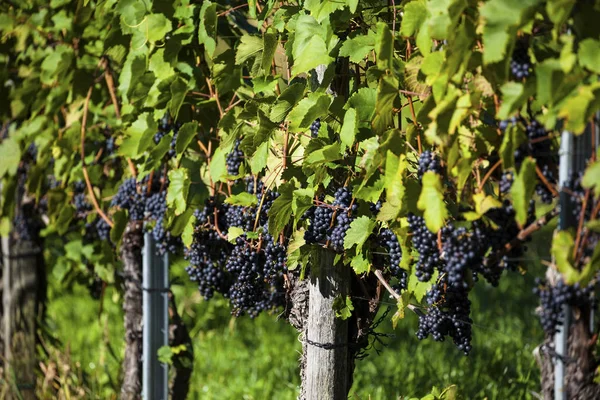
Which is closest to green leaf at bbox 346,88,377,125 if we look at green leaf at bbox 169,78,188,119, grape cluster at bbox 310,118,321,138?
grape cluster at bbox 310,118,321,138

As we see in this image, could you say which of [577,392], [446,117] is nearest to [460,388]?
[577,392]

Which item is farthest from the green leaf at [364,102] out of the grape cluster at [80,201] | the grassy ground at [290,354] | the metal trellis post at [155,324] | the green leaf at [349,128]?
the grape cluster at [80,201]

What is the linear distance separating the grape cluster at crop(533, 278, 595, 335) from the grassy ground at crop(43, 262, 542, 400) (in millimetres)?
1279

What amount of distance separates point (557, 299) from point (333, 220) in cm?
84

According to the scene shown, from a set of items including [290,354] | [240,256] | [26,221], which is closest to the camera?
[240,256]

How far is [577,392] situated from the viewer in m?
1.91

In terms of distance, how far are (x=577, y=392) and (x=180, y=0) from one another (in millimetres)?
1970

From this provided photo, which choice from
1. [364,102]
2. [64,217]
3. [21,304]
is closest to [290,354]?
[21,304]

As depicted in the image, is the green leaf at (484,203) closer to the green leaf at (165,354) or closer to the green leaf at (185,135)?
the green leaf at (185,135)

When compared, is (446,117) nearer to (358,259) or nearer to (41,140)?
(358,259)

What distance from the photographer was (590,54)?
165cm

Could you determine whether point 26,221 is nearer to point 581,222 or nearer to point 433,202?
point 433,202

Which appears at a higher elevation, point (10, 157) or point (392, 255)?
point (10, 157)

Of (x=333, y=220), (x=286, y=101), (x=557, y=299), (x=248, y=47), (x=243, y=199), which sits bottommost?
(x=557, y=299)
